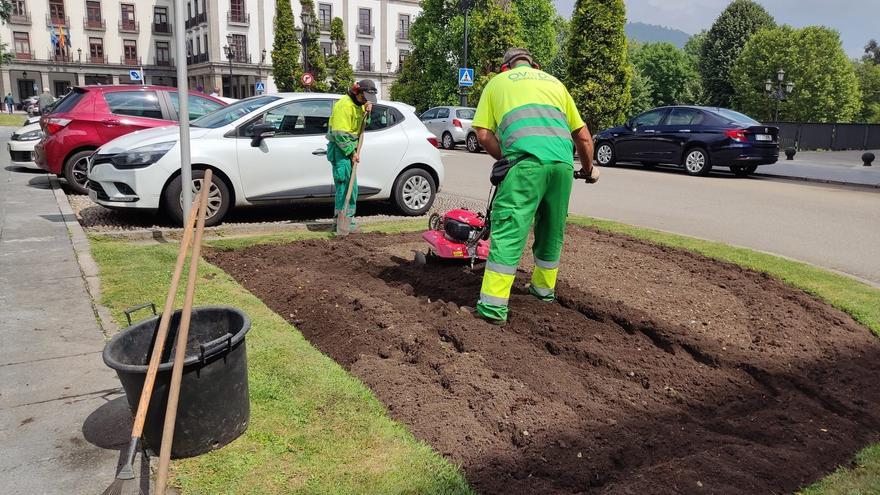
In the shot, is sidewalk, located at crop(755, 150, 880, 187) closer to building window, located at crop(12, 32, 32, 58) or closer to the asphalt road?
the asphalt road

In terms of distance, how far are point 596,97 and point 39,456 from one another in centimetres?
2253

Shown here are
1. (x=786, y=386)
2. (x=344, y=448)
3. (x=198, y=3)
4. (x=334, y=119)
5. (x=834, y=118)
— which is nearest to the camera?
(x=344, y=448)

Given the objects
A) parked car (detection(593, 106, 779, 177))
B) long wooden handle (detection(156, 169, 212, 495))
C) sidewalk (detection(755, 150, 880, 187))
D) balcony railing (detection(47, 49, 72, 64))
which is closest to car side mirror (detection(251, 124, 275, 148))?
long wooden handle (detection(156, 169, 212, 495))

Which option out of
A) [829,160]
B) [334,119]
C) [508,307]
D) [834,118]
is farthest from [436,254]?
[834,118]

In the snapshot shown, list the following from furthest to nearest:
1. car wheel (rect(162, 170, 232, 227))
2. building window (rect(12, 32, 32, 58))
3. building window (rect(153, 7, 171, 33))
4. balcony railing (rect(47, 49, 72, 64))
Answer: building window (rect(153, 7, 171, 33)) < balcony railing (rect(47, 49, 72, 64)) < building window (rect(12, 32, 32, 58)) < car wheel (rect(162, 170, 232, 227))

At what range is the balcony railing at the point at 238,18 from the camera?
187 ft

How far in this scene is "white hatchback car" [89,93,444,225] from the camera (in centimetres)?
784

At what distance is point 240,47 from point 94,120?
168 ft

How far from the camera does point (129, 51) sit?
6294cm

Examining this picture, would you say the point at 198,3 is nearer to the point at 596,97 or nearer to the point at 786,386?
the point at 596,97

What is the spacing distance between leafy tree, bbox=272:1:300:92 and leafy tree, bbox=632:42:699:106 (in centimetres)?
3432

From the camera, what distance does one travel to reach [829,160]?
80.6 feet

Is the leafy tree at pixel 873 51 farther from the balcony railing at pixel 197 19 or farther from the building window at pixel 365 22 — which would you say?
the balcony railing at pixel 197 19

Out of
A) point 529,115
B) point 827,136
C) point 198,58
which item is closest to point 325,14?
point 198,58
